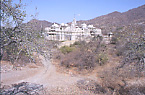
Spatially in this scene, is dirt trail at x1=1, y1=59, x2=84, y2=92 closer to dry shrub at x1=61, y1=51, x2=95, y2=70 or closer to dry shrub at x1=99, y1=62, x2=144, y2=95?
dry shrub at x1=61, y1=51, x2=95, y2=70

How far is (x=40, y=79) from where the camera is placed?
713cm

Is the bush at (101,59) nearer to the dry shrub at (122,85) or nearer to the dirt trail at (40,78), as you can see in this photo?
the dry shrub at (122,85)

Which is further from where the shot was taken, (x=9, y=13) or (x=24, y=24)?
(x=24, y=24)

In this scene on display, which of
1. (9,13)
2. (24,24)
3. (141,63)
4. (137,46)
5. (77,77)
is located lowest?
(77,77)

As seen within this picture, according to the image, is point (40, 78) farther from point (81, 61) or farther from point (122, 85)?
point (122, 85)

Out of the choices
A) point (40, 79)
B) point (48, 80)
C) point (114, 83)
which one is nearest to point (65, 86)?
point (48, 80)

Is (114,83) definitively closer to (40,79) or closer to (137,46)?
(137,46)

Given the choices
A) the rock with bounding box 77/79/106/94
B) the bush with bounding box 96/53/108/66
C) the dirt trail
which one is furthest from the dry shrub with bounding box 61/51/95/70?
the rock with bounding box 77/79/106/94

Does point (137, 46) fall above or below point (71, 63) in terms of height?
above

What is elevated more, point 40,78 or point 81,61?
point 81,61

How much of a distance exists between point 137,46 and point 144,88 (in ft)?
7.95

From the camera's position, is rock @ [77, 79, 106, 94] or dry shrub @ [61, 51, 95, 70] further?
dry shrub @ [61, 51, 95, 70]

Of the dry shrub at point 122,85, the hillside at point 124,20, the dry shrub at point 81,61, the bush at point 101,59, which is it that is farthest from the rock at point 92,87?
the hillside at point 124,20

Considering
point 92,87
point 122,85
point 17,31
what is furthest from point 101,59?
point 17,31
